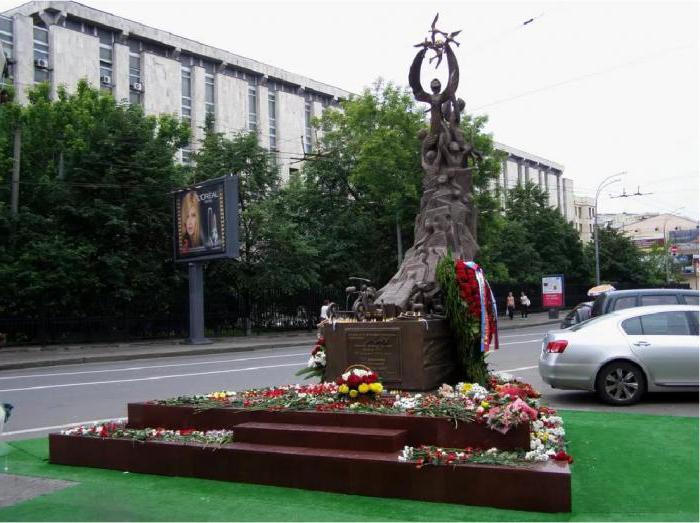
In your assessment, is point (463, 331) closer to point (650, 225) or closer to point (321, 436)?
point (321, 436)

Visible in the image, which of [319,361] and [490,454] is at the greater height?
[319,361]

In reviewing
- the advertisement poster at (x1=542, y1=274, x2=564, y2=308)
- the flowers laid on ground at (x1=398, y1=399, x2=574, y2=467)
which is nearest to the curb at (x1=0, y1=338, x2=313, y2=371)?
the flowers laid on ground at (x1=398, y1=399, x2=574, y2=467)

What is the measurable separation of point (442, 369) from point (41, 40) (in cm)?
4089

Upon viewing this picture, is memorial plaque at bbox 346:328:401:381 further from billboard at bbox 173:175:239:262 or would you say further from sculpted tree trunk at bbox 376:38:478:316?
billboard at bbox 173:175:239:262

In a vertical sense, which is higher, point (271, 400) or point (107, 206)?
point (107, 206)

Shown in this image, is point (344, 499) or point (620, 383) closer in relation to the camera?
point (344, 499)

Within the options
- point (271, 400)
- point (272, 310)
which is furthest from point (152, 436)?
point (272, 310)

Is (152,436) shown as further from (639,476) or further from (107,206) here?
(107,206)

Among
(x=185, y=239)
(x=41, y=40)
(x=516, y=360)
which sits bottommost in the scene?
(x=516, y=360)

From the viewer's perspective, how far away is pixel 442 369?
8969mm

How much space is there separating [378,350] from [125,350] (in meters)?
18.2

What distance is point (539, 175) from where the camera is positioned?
88.7m

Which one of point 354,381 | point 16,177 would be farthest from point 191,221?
point 354,381

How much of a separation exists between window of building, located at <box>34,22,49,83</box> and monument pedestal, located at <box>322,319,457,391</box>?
38353 millimetres
